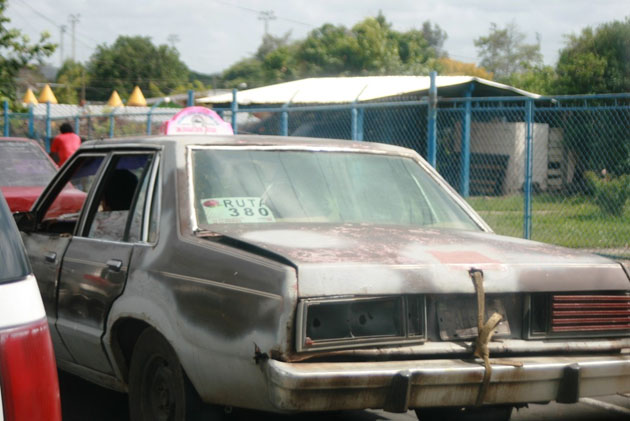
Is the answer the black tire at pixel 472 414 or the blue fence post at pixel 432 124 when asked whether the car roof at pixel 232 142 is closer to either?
the black tire at pixel 472 414

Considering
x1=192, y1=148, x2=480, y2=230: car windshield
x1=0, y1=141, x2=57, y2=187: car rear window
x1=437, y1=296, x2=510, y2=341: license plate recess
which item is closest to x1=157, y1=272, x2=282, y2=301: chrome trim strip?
x1=192, y1=148, x2=480, y2=230: car windshield

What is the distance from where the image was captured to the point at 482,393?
152 inches

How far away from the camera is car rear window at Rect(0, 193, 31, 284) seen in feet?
7.89

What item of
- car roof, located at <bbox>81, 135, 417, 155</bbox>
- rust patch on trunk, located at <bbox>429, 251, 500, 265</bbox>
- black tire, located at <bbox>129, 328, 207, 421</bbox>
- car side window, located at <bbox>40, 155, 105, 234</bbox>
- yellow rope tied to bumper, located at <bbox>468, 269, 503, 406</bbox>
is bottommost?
black tire, located at <bbox>129, 328, 207, 421</bbox>

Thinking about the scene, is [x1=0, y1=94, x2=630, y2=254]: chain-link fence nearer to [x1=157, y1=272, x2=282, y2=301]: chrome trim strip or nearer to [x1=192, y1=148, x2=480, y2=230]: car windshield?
[x1=192, y1=148, x2=480, y2=230]: car windshield

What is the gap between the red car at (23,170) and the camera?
10.8 m

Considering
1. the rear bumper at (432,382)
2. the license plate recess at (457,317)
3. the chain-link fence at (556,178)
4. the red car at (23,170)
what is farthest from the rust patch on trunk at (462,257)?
the red car at (23,170)

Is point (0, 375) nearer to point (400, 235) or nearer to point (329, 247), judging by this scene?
point (329, 247)

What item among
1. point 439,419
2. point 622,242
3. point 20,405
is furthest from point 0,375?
point 622,242

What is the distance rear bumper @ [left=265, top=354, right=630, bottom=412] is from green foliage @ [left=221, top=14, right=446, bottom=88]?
6015cm

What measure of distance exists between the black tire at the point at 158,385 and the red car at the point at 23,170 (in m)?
6.40

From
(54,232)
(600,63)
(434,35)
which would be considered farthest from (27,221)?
(434,35)

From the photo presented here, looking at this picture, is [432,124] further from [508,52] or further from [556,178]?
[508,52]

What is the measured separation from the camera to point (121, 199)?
5.38 metres
